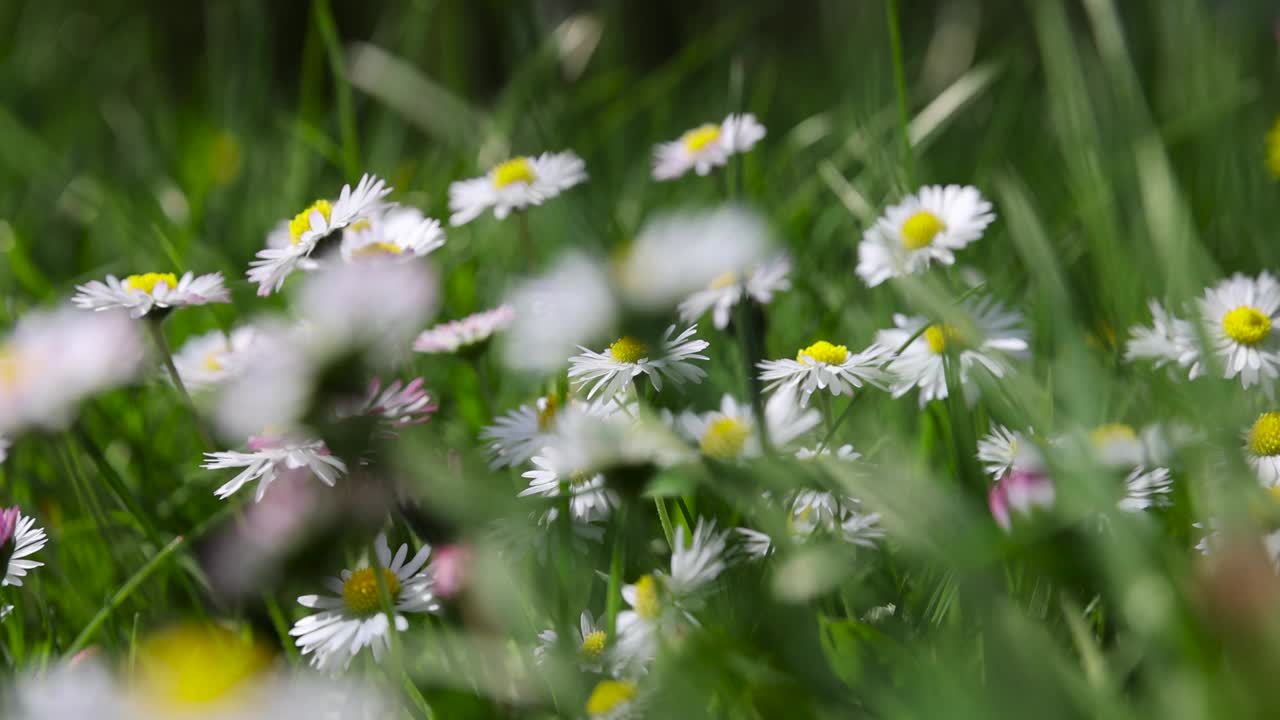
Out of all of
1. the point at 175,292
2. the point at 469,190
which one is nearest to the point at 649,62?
the point at 469,190

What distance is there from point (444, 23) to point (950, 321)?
1507 millimetres

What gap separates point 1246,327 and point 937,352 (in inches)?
7.1

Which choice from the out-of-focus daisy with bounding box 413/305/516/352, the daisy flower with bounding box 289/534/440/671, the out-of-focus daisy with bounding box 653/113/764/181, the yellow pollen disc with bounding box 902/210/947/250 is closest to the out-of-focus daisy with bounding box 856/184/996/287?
the yellow pollen disc with bounding box 902/210/947/250

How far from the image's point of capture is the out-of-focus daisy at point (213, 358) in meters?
0.66

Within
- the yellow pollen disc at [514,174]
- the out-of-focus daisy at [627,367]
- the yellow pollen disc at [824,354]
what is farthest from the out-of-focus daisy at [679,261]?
the yellow pollen disc at [514,174]

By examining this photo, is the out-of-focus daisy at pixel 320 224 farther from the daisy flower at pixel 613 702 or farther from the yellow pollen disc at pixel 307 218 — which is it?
the daisy flower at pixel 613 702

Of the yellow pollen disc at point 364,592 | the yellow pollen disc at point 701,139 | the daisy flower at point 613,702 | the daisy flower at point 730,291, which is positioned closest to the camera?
the daisy flower at point 613,702

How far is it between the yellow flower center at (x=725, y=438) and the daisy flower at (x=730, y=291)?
0.16 m

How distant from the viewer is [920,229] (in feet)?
2.18

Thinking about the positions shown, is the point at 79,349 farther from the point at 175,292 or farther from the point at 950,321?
the point at 950,321

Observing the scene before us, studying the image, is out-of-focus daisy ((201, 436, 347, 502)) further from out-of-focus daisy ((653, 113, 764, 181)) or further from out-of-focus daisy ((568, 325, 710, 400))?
out-of-focus daisy ((653, 113, 764, 181))

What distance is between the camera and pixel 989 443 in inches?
20.8

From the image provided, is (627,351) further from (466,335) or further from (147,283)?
(147,283)

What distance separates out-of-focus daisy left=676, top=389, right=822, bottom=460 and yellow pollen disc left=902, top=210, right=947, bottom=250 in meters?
0.18
